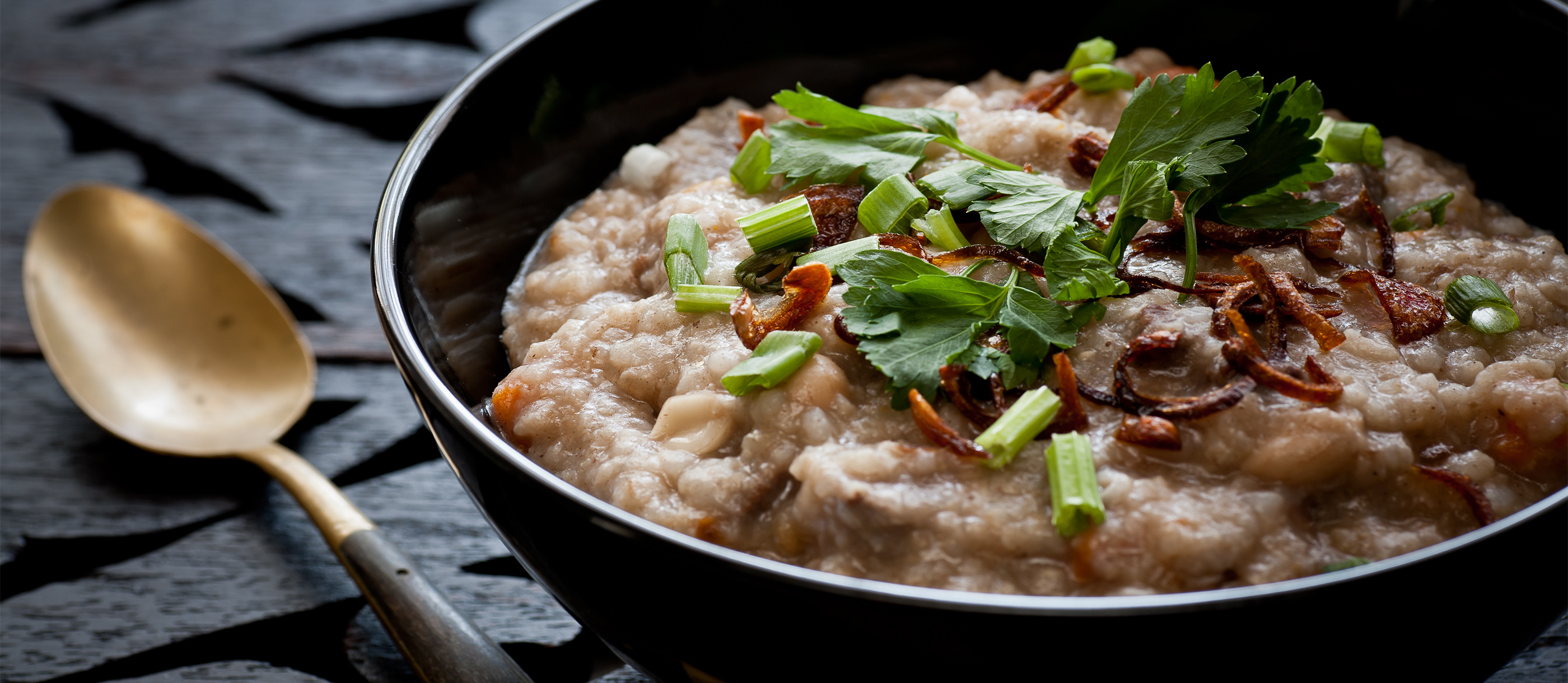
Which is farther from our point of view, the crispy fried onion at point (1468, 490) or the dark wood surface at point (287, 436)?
the dark wood surface at point (287, 436)

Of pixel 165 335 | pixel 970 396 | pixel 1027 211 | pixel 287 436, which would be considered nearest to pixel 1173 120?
pixel 1027 211

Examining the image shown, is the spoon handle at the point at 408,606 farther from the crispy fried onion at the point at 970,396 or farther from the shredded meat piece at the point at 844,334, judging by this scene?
the crispy fried onion at the point at 970,396

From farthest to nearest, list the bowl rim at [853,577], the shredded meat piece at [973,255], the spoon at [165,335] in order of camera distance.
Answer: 1. the spoon at [165,335]
2. the shredded meat piece at [973,255]
3. the bowl rim at [853,577]

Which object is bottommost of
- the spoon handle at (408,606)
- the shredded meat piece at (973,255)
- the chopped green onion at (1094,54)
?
the spoon handle at (408,606)

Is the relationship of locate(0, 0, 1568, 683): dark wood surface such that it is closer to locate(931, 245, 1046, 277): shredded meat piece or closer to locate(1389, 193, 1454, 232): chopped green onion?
locate(1389, 193, 1454, 232): chopped green onion

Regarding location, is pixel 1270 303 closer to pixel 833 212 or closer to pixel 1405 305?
pixel 1405 305

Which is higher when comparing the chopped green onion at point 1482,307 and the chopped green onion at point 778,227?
the chopped green onion at point 778,227

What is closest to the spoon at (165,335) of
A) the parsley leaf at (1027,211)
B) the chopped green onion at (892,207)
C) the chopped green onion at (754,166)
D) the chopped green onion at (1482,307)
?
the chopped green onion at (754,166)

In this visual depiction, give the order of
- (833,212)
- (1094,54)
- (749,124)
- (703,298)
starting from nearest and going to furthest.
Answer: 1. (703,298)
2. (833,212)
3. (749,124)
4. (1094,54)
